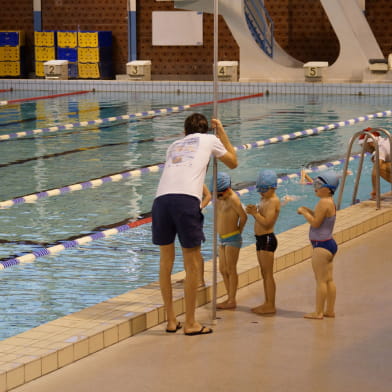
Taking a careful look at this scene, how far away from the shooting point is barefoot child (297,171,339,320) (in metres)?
4.78

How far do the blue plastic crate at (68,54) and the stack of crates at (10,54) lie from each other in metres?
1.24

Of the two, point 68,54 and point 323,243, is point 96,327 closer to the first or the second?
point 323,243

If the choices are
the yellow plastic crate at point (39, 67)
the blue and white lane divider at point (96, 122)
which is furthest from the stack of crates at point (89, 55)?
the blue and white lane divider at point (96, 122)

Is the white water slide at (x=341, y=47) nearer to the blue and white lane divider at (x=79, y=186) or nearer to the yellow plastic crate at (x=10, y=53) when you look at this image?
the yellow plastic crate at (x=10, y=53)

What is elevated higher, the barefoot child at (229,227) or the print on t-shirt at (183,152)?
the print on t-shirt at (183,152)

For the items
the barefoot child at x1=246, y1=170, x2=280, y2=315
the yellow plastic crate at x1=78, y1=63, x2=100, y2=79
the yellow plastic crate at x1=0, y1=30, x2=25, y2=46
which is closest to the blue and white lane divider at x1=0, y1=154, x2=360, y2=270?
the barefoot child at x1=246, y1=170, x2=280, y2=315

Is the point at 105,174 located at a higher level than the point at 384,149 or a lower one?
lower

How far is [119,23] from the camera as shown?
23.6m

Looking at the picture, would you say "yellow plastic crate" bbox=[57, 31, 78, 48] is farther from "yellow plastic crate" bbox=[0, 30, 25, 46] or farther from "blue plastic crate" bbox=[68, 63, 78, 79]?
"yellow plastic crate" bbox=[0, 30, 25, 46]

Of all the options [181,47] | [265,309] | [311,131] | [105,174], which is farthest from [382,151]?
[181,47]

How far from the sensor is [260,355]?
163 inches

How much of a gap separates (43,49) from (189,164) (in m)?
19.0

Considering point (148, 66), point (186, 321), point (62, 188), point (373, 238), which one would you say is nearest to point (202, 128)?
point (186, 321)

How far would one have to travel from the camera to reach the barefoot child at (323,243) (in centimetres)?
478
